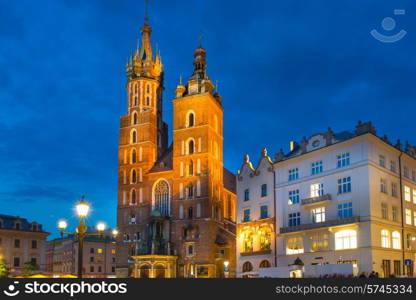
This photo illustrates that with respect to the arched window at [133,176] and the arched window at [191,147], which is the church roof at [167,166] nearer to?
the arched window at [133,176]

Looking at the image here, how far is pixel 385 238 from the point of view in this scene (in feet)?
173

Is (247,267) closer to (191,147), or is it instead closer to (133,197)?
(191,147)

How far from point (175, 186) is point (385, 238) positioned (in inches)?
1717

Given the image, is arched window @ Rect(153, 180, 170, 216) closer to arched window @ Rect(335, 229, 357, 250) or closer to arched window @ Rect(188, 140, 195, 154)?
arched window @ Rect(188, 140, 195, 154)

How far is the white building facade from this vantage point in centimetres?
5191

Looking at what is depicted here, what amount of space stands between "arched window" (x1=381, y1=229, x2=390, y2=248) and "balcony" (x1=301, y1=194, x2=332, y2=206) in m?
6.06

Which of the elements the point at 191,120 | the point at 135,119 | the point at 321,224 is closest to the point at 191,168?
the point at 191,120

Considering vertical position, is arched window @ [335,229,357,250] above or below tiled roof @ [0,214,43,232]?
below

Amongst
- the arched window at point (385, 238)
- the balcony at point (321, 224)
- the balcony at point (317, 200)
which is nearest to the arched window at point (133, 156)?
the balcony at point (321, 224)

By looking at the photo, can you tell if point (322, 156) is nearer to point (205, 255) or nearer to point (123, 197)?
point (205, 255)

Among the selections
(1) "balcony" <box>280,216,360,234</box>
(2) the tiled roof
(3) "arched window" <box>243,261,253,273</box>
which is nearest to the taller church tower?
(2) the tiled roof

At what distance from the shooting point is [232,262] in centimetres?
8619

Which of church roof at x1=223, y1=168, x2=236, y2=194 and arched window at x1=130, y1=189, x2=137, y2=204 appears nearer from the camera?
arched window at x1=130, y1=189, x2=137, y2=204

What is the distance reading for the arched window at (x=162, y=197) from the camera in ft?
300
